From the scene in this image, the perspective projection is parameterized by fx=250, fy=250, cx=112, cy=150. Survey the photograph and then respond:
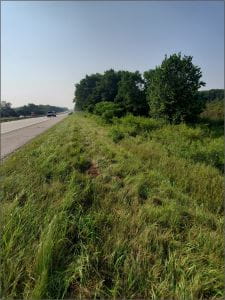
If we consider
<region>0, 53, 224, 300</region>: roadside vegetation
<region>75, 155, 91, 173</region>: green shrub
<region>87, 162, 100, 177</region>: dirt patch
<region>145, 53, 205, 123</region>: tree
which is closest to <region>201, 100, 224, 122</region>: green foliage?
<region>145, 53, 205, 123</region>: tree

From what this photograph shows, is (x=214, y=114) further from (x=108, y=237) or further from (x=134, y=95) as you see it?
(x=108, y=237)

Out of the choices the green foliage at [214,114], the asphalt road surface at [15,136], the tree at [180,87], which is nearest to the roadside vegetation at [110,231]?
the asphalt road surface at [15,136]

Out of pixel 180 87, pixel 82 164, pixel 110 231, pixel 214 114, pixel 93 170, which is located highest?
pixel 180 87

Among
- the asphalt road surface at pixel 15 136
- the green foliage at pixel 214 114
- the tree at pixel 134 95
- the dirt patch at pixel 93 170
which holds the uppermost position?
the tree at pixel 134 95

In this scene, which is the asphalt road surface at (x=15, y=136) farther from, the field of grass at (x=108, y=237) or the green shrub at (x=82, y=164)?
the field of grass at (x=108, y=237)

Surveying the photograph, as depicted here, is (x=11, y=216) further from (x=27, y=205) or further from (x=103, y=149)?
(x=103, y=149)

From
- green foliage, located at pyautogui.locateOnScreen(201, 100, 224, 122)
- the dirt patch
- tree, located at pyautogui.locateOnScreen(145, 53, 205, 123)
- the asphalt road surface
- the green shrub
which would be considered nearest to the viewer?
the dirt patch

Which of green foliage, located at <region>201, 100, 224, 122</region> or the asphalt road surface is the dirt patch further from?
green foliage, located at <region>201, 100, 224, 122</region>

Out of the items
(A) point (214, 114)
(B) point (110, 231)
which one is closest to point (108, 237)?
(B) point (110, 231)

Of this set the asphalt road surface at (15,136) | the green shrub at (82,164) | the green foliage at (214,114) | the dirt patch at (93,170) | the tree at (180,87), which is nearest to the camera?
the dirt patch at (93,170)

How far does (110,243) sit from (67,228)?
2.20 ft

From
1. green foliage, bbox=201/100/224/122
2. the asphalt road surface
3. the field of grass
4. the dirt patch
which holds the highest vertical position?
green foliage, bbox=201/100/224/122

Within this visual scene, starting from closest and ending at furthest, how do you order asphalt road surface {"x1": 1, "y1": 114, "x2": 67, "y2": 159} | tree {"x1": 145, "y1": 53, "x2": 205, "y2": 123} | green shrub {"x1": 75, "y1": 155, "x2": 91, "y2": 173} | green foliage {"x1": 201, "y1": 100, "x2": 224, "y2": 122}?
1. green shrub {"x1": 75, "y1": 155, "x2": 91, "y2": 173}
2. asphalt road surface {"x1": 1, "y1": 114, "x2": 67, "y2": 159}
3. tree {"x1": 145, "y1": 53, "x2": 205, "y2": 123}
4. green foliage {"x1": 201, "y1": 100, "x2": 224, "y2": 122}

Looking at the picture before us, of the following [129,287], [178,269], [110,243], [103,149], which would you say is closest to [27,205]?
[110,243]
